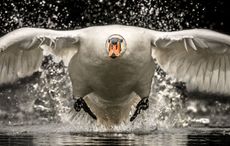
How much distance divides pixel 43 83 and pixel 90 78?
3711mm

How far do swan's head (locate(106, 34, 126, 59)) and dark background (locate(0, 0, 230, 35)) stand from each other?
6.53m

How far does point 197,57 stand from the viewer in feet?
41.4

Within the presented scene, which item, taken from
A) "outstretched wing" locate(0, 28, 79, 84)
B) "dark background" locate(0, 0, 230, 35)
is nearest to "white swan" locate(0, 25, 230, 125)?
"outstretched wing" locate(0, 28, 79, 84)

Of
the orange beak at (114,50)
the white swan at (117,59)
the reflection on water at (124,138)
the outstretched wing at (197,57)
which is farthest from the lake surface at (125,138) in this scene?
the outstretched wing at (197,57)

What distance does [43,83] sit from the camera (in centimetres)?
1525

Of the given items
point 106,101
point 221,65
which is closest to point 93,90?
point 106,101

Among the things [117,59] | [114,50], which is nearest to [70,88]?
[117,59]

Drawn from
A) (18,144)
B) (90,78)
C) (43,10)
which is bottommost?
(18,144)

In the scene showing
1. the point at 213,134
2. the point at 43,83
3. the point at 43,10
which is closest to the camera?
the point at 213,134

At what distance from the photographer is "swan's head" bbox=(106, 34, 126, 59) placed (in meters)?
11.1

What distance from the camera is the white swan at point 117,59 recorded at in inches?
445

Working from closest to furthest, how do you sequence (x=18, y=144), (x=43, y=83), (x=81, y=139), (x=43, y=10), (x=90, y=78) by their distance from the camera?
(x=18, y=144), (x=81, y=139), (x=90, y=78), (x=43, y=83), (x=43, y=10)

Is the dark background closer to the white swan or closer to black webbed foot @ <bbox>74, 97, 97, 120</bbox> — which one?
the white swan

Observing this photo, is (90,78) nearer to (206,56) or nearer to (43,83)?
(206,56)
